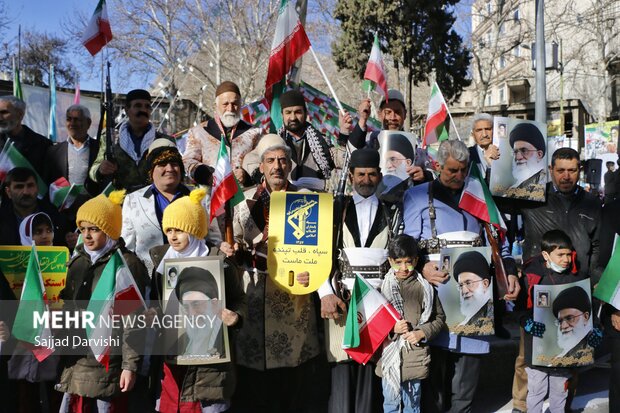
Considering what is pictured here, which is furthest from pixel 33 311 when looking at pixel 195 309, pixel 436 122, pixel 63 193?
pixel 436 122

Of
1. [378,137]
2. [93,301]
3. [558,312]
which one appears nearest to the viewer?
[93,301]

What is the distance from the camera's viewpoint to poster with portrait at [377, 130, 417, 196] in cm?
510

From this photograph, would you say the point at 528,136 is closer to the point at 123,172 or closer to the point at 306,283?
the point at 306,283

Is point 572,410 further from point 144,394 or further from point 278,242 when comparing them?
point 144,394

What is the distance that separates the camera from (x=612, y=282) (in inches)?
162

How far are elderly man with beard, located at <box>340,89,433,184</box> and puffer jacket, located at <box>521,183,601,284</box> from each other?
920mm

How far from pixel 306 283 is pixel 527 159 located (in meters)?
1.99

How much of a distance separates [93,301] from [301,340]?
53.6 inches

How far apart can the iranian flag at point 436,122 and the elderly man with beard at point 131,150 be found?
2.58 m

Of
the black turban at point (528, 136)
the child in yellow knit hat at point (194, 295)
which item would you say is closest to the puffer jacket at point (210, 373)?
the child in yellow knit hat at point (194, 295)

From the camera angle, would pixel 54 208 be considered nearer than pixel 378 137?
Yes

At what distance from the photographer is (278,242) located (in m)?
3.81

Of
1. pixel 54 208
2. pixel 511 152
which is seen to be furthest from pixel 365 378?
pixel 54 208

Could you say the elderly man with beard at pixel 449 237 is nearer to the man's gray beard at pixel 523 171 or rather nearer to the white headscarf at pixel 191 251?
the man's gray beard at pixel 523 171
